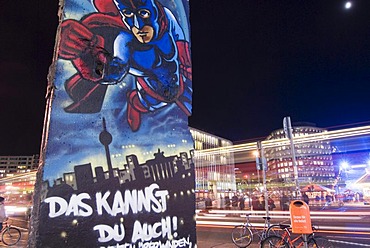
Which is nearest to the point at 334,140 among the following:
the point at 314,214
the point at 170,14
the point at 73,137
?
the point at 314,214

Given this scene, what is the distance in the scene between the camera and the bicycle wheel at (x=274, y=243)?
7606mm

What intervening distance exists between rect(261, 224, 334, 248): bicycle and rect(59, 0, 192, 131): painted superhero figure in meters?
5.90

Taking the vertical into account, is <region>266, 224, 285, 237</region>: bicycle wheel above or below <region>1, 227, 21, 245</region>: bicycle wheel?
above

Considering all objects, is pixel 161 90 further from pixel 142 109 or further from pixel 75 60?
pixel 75 60

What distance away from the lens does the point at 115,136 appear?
247 cm

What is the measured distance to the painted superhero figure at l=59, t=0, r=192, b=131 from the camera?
2342 mm

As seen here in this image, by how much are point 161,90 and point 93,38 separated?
887 mm

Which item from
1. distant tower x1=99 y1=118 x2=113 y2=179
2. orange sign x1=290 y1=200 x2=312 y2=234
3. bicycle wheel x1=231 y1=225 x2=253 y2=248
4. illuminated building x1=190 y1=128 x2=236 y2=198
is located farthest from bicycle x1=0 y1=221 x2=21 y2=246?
illuminated building x1=190 y1=128 x2=236 y2=198

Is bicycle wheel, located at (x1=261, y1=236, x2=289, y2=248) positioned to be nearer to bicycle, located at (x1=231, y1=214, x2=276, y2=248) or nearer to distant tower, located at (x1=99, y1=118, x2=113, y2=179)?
bicycle, located at (x1=231, y1=214, x2=276, y2=248)

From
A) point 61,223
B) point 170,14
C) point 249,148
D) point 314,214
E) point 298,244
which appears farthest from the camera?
point 249,148

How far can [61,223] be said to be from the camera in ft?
6.64

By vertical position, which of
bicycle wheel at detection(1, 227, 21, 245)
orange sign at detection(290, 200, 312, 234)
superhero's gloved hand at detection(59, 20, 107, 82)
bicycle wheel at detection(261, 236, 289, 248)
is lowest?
bicycle wheel at detection(1, 227, 21, 245)

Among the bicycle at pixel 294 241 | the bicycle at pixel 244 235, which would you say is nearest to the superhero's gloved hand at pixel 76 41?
the bicycle at pixel 294 241

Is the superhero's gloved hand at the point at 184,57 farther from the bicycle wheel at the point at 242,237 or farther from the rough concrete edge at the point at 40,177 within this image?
the bicycle wheel at the point at 242,237
